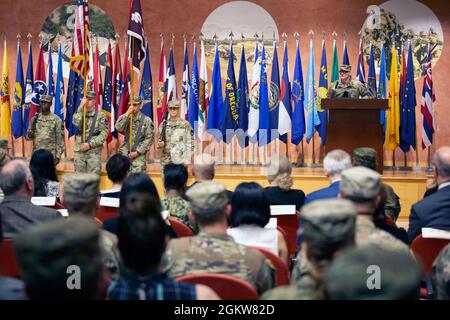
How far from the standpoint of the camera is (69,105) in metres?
10.2

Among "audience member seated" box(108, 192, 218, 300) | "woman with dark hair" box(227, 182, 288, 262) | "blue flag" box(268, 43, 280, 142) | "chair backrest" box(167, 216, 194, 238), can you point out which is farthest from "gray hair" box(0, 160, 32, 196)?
"blue flag" box(268, 43, 280, 142)

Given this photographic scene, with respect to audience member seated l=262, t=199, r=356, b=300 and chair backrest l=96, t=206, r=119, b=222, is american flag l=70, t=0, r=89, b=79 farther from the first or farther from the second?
audience member seated l=262, t=199, r=356, b=300

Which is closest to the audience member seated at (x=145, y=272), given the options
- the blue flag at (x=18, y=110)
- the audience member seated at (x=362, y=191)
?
the audience member seated at (x=362, y=191)

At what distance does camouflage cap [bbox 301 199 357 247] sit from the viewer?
2152 millimetres

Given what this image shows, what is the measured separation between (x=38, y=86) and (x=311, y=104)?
163 inches

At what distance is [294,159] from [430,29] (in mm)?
2911

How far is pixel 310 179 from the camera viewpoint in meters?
8.54

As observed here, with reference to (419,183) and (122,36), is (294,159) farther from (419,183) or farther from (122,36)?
(122,36)

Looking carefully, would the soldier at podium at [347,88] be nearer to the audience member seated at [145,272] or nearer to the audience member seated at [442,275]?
the audience member seated at [442,275]

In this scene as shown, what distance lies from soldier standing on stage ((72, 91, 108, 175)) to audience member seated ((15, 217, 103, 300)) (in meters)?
7.48

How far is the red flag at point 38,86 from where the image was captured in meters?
10.2

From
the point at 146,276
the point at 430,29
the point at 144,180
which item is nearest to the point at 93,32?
the point at 430,29

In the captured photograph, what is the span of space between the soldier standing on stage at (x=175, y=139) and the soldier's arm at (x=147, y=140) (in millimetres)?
147

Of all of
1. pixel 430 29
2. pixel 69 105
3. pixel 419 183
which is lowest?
pixel 419 183
